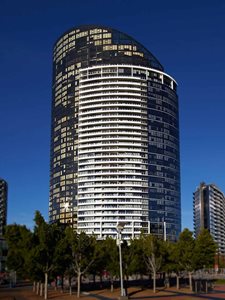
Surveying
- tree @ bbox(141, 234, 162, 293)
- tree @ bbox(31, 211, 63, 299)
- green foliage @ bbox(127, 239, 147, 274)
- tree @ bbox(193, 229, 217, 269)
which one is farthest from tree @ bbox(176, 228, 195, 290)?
tree @ bbox(31, 211, 63, 299)

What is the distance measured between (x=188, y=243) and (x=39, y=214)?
26636mm

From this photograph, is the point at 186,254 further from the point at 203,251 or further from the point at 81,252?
the point at 81,252

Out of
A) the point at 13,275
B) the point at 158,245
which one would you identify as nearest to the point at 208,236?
the point at 158,245

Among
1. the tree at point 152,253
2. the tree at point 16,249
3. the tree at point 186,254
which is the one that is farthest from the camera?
the tree at point 186,254

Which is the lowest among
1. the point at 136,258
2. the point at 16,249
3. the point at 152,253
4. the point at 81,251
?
the point at 136,258

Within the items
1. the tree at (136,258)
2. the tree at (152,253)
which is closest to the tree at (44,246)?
the tree at (136,258)

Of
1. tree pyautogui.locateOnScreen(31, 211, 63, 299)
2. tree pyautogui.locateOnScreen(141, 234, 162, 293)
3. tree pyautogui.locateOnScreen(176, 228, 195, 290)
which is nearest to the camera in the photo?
tree pyautogui.locateOnScreen(31, 211, 63, 299)

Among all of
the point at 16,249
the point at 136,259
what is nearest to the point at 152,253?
the point at 136,259

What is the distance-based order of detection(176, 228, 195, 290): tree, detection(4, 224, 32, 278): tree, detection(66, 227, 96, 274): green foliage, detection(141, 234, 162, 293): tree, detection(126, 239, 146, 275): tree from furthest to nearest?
1. detection(176, 228, 195, 290): tree
2. detection(141, 234, 162, 293): tree
3. detection(126, 239, 146, 275): tree
4. detection(4, 224, 32, 278): tree
5. detection(66, 227, 96, 274): green foliage

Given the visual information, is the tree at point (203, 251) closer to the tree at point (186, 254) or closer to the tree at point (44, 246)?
the tree at point (186, 254)

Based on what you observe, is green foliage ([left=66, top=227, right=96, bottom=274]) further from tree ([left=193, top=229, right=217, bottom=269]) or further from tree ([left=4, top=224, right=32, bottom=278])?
tree ([left=193, top=229, right=217, bottom=269])

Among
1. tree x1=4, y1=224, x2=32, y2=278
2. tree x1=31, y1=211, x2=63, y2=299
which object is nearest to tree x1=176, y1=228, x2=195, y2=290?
tree x1=31, y1=211, x2=63, y2=299

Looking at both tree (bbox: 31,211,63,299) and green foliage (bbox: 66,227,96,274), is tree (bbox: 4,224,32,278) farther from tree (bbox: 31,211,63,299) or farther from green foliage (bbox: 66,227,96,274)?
green foliage (bbox: 66,227,96,274)

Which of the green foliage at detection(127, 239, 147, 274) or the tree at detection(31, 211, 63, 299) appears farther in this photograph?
the green foliage at detection(127, 239, 147, 274)
